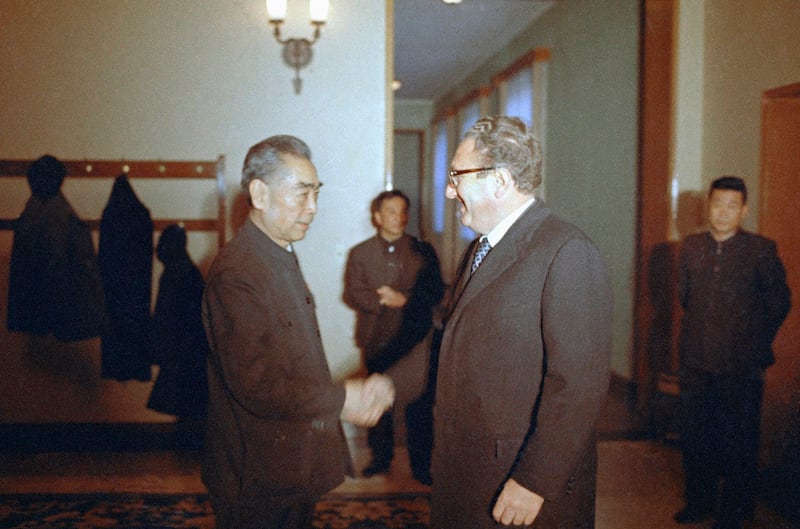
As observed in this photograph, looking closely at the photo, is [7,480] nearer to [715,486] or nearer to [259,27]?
[259,27]

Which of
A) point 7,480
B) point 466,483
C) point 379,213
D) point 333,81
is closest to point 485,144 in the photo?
point 466,483

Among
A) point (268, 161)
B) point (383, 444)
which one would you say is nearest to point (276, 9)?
point (268, 161)

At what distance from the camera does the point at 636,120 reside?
4.69 meters

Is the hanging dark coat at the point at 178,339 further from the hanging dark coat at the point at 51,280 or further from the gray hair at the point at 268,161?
the gray hair at the point at 268,161

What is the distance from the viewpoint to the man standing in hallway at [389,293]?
3.70 metres

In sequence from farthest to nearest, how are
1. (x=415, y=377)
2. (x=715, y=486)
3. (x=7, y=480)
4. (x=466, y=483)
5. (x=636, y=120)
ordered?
1. (x=636, y=120)
2. (x=7, y=480)
3. (x=715, y=486)
4. (x=415, y=377)
5. (x=466, y=483)

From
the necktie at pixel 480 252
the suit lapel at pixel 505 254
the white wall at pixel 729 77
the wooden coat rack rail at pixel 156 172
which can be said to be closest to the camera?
the suit lapel at pixel 505 254

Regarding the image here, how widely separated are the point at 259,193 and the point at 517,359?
0.81 m

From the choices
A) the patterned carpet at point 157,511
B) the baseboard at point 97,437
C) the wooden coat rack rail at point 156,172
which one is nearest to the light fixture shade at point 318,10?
the wooden coat rack rail at point 156,172

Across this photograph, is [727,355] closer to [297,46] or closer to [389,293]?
[389,293]

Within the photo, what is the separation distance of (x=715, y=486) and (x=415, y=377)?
6.24ft

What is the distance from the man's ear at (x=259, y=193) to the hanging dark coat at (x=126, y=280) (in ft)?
7.52

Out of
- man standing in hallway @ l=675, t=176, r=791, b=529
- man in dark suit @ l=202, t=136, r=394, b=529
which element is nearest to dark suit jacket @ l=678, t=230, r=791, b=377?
man standing in hallway @ l=675, t=176, r=791, b=529

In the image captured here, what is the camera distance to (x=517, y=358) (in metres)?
1.56
